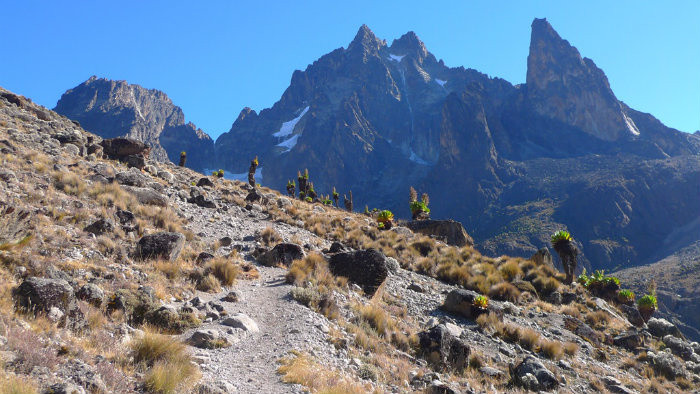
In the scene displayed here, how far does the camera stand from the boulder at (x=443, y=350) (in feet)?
30.1

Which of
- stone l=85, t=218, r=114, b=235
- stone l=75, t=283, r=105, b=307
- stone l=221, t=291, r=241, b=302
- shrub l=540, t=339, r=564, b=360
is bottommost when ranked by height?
shrub l=540, t=339, r=564, b=360

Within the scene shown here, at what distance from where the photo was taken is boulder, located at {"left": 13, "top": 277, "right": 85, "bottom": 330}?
6168mm

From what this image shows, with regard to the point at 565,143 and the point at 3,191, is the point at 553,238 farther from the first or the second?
the point at 565,143

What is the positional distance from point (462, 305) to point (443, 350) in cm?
449

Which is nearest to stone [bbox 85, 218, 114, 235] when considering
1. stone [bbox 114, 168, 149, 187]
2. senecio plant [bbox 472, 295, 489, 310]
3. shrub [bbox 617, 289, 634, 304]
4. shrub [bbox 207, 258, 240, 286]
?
shrub [bbox 207, 258, 240, 286]

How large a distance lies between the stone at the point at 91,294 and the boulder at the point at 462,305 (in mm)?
10028

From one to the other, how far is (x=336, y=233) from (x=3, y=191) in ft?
46.5

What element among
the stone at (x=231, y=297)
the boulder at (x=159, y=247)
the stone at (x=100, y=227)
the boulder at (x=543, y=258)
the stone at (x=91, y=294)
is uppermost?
the boulder at (x=543, y=258)

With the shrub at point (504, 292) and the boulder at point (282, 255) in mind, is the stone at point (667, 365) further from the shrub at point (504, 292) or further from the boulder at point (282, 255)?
the boulder at point (282, 255)

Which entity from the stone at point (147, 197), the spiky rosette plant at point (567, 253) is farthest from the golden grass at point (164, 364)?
the spiky rosette plant at point (567, 253)

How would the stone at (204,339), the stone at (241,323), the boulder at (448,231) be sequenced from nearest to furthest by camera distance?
the stone at (204,339)
the stone at (241,323)
the boulder at (448,231)

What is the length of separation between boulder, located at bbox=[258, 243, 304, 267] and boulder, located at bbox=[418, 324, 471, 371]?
5.91 meters

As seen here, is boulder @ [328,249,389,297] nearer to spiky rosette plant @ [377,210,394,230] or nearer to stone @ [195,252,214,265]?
stone @ [195,252,214,265]

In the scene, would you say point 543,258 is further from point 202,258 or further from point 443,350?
point 202,258
